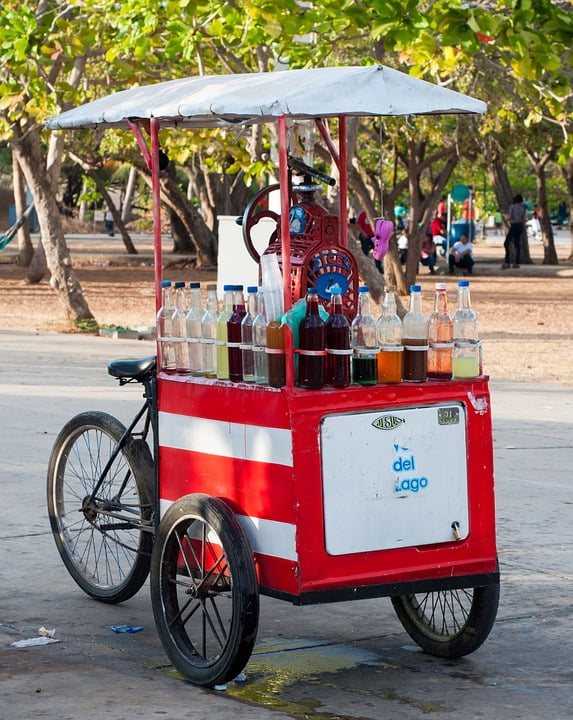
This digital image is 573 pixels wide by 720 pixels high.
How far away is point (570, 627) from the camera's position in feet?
18.1

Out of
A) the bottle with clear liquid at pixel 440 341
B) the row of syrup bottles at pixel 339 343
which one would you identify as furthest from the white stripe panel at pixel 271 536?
the bottle with clear liquid at pixel 440 341

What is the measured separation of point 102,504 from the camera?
231 inches

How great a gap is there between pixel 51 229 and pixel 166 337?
12933 millimetres

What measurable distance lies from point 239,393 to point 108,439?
1.25 meters

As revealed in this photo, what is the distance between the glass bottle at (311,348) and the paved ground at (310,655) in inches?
43.0

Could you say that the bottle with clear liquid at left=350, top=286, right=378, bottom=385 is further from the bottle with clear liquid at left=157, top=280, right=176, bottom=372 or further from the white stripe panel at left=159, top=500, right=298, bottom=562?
the bottle with clear liquid at left=157, top=280, right=176, bottom=372

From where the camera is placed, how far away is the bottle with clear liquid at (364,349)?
4.84 meters

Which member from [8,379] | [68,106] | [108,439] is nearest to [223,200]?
[68,106]

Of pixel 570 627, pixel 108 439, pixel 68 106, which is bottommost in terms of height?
pixel 570 627

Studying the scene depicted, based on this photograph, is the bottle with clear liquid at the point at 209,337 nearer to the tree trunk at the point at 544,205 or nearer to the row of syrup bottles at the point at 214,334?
the row of syrup bottles at the point at 214,334

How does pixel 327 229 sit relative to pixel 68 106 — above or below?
below

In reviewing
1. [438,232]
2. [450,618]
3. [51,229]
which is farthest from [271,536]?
[438,232]

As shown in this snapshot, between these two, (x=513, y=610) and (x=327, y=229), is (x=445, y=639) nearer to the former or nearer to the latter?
(x=513, y=610)

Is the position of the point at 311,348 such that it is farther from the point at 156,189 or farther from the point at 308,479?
the point at 156,189
